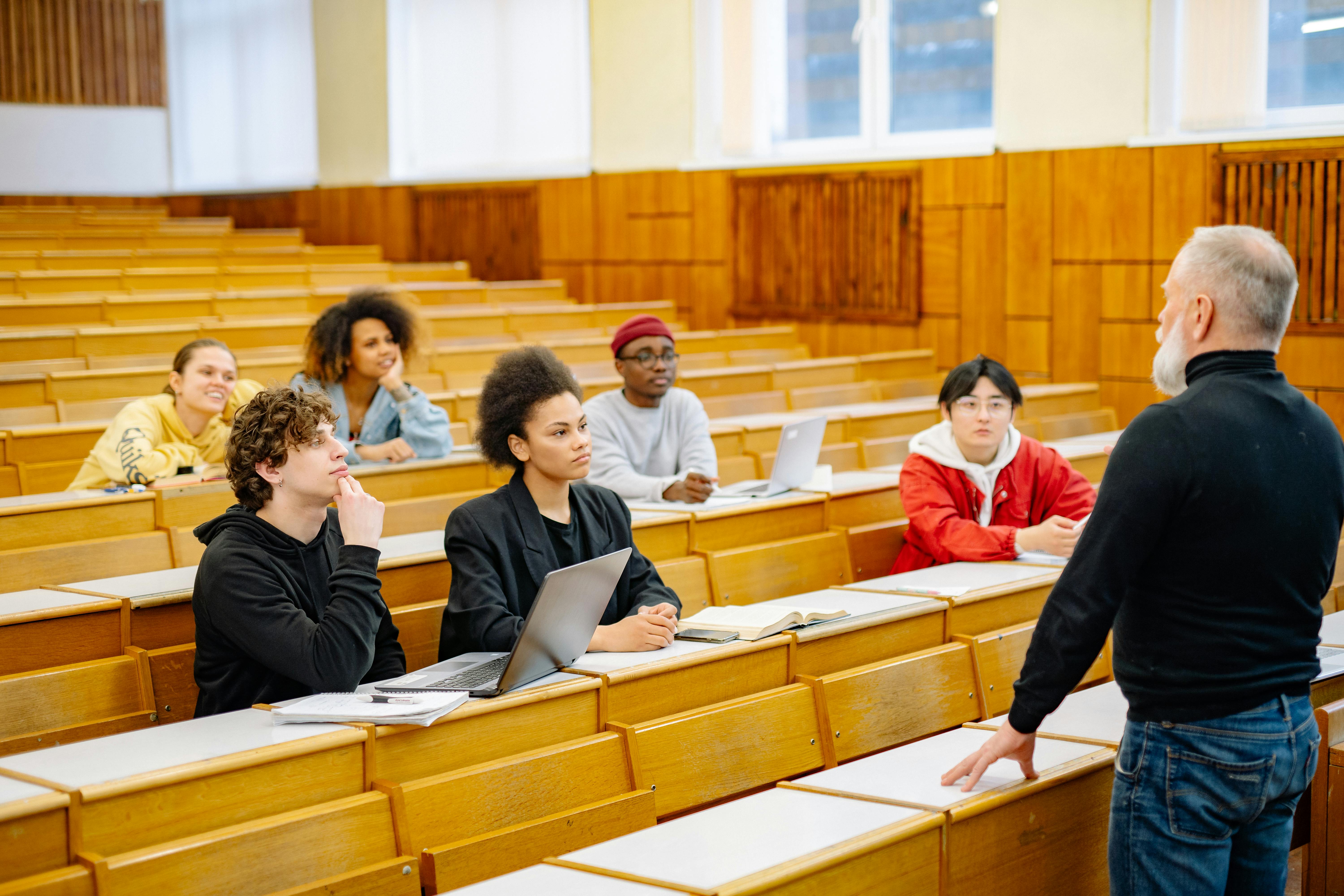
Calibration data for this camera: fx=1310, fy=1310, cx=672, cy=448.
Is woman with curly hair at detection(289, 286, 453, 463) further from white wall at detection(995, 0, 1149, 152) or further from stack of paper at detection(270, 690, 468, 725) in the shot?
white wall at detection(995, 0, 1149, 152)

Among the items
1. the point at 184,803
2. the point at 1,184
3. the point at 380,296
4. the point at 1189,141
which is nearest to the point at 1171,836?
the point at 184,803

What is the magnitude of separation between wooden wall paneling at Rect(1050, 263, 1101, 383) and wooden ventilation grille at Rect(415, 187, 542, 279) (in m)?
3.31

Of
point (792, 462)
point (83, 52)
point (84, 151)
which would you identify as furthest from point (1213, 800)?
point (83, 52)

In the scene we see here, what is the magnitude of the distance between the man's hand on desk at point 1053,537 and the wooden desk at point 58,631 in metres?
1.75

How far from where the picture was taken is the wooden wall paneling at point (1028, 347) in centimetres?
574

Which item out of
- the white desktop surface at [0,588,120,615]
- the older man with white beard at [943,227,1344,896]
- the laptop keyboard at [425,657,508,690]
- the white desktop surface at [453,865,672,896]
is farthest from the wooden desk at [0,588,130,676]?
the older man with white beard at [943,227,1344,896]

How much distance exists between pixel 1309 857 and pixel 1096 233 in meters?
4.01

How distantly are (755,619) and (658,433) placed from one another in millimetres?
1307

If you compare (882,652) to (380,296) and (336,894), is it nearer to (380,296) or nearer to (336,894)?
(336,894)

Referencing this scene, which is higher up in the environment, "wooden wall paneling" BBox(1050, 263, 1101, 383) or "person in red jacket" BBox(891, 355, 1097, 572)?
"wooden wall paneling" BBox(1050, 263, 1101, 383)

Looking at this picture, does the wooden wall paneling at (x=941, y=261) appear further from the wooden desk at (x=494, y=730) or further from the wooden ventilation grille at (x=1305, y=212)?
the wooden desk at (x=494, y=730)

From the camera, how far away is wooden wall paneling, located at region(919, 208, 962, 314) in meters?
6.01

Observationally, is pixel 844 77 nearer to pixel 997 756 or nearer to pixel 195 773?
pixel 997 756

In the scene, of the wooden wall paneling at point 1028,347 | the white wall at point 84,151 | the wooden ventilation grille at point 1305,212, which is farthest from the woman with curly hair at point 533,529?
the white wall at point 84,151
